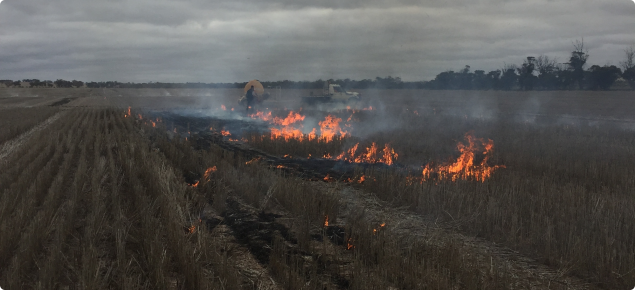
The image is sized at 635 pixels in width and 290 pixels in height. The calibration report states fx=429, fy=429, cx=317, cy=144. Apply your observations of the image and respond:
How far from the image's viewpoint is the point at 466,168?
11.6 metres

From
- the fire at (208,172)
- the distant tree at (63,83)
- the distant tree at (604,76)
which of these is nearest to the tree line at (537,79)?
the distant tree at (604,76)

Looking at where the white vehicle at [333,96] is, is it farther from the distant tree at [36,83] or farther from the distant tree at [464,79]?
the distant tree at [36,83]

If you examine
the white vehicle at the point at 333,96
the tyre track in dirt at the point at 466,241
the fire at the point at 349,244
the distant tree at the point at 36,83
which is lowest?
the tyre track in dirt at the point at 466,241

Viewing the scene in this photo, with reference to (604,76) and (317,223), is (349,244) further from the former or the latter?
(604,76)

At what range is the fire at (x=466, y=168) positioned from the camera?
10070 millimetres

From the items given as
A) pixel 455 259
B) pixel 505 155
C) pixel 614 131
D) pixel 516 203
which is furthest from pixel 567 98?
pixel 455 259

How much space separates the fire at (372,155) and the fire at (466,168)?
6.15ft

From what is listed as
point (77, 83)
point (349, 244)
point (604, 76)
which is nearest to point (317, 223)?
point (349, 244)

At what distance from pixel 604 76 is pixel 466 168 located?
1822 inches

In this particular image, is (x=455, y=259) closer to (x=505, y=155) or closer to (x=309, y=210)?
(x=309, y=210)

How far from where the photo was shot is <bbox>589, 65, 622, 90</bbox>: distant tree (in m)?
47.3

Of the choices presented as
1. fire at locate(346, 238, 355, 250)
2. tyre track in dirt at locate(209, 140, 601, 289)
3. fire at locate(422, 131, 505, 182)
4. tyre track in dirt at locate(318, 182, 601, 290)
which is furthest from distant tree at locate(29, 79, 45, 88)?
fire at locate(346, 238, 355, 250)

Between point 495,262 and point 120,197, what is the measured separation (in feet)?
20.8

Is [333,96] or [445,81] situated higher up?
[445,81]
